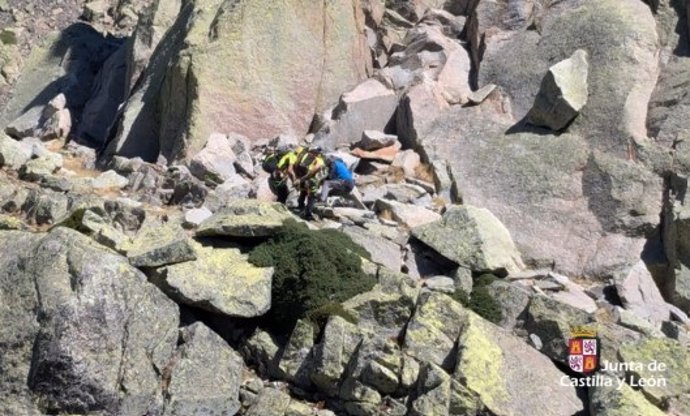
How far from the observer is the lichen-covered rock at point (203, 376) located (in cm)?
1747

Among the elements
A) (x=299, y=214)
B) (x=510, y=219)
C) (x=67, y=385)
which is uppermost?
(x=67, y=385)

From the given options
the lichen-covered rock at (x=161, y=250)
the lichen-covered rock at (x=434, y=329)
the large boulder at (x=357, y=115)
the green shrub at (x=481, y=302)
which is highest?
the lichen-covered rock at (x=161, y=250)

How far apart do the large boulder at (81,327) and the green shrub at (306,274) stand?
8.75ft

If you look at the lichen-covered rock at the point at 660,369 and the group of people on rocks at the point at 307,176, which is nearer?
the lichen-covered rock at the point at 660,369

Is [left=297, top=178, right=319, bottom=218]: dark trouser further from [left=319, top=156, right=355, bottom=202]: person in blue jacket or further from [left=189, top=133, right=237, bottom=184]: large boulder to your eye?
[left=189, top=133, right=237, bottom=184]: large boulder

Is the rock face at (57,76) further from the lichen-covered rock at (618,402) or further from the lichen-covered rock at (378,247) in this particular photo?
the lichen-covered rock at (618,402)

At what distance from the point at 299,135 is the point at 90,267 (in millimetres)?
14486

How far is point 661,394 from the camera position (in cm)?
1819

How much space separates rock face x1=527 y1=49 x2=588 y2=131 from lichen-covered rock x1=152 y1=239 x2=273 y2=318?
1221cm

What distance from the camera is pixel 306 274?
19.9 m

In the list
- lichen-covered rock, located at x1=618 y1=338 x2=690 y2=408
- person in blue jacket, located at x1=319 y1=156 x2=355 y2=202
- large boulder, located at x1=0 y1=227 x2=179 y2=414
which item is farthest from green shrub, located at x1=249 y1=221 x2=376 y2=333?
lichen-covered rock, located at x1=618 y1=338 x2=690 y2=408

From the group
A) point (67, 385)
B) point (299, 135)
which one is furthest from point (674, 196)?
point (67, 385)

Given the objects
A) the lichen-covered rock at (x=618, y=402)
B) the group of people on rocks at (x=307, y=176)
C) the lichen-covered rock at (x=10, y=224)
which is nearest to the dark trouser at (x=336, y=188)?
the group of people on rocks at (x=307, y=176)

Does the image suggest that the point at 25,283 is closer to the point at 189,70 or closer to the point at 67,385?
the point at 67,385
